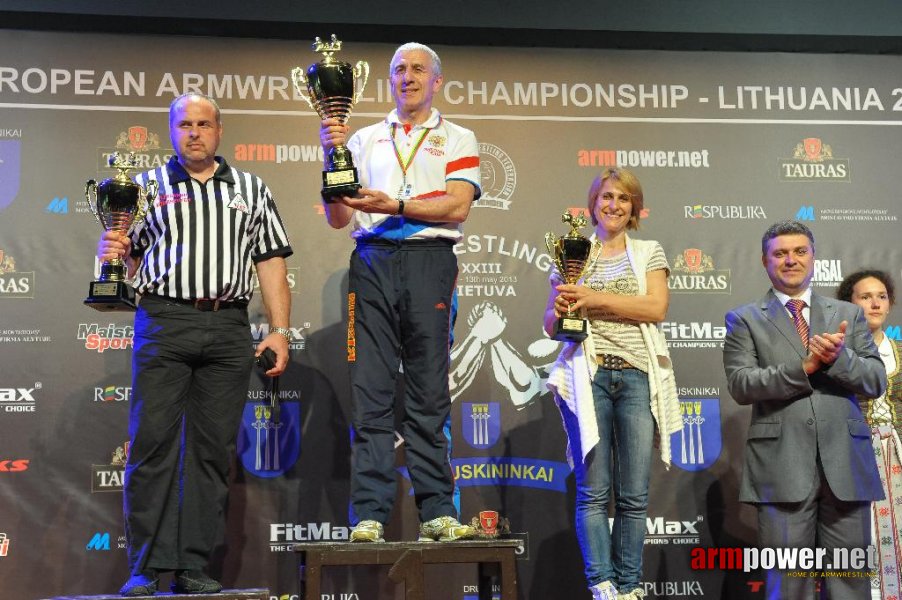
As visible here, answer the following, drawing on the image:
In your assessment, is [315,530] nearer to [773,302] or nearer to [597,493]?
[597,493]

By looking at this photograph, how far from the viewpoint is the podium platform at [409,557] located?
3.17 metres

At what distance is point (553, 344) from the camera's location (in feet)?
16.3

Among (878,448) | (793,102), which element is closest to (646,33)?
(793,102)

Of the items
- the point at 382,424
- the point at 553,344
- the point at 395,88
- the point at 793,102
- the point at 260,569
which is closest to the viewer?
the point at 382,424

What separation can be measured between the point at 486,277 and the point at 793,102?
205cm

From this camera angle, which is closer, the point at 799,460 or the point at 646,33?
the point at 799,460

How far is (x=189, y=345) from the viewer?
344cm

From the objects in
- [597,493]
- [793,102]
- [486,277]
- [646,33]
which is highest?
[646,33]

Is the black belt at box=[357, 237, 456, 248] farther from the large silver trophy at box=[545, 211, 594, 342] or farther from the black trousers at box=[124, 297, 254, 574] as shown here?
the black trousers at box=[124, 297, 254, 574]

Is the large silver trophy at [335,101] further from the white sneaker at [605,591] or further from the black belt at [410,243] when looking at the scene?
the white sneaker at [605,591]

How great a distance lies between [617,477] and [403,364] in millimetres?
997

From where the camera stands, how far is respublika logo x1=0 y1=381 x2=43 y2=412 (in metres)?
4.66

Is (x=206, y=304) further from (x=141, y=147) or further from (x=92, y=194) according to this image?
(x=141, y=147)

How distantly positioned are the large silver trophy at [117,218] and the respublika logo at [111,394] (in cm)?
137
